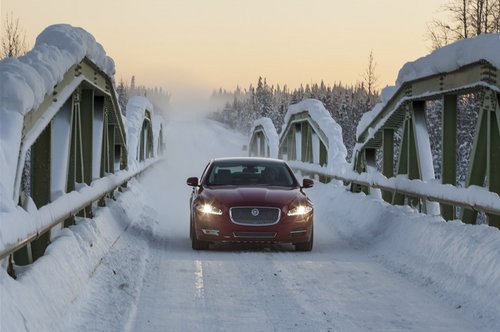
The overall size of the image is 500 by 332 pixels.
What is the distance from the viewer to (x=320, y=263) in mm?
10133

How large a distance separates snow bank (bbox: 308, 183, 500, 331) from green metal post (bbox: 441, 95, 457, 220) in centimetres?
34

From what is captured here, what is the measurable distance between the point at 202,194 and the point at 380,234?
3033mm

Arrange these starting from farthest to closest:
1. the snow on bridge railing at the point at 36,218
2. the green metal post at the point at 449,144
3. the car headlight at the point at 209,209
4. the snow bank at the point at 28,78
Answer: the car headlight at the point at 209,209 → the green metal post at the point at 449,144 → the snow bank at the point at 28,78 → the snow on bridge railing at the point at 36,218

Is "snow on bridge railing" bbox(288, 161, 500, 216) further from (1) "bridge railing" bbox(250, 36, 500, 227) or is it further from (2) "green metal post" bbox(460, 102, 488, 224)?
(2) "green metal post" bbox(460, 102, 488, 224)

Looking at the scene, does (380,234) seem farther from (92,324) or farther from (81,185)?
(92,324)

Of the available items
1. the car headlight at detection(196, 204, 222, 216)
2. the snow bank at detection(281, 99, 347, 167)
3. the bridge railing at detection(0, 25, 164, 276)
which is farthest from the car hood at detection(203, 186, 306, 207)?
the snow bank at detection(281, 99, 347, 167)

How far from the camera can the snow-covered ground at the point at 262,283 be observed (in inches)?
249

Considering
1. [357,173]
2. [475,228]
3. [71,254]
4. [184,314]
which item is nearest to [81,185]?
[71,254]

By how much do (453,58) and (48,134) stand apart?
5313 millimetres

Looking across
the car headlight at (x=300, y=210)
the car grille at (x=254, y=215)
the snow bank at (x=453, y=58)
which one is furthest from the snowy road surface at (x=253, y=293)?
the snow bank at (x=453, y=58)

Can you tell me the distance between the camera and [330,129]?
23.4m

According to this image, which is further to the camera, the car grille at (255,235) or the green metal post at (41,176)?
the car grille at (255,235)

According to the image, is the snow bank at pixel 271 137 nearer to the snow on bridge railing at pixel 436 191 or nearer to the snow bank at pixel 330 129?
the snow bank at pixel 330 129

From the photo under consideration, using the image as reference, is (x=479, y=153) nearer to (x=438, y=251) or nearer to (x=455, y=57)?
(x=438, y=251)
